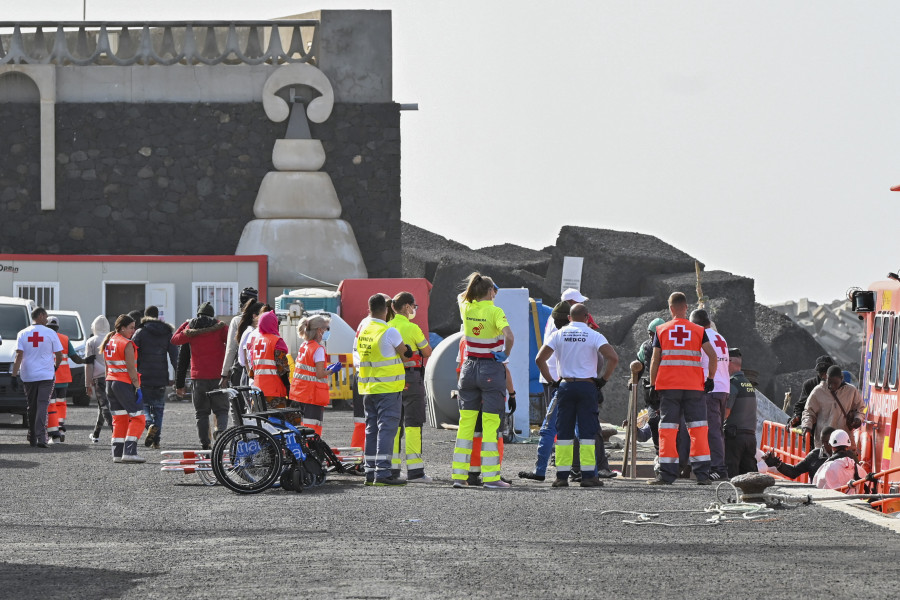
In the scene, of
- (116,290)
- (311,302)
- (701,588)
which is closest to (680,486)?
(701,588)

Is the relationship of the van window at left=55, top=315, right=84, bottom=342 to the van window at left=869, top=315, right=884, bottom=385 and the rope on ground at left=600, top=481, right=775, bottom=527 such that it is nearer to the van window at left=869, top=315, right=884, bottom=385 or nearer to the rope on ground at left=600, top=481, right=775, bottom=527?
the van window at left=869, top=315, right=884, bottom=385

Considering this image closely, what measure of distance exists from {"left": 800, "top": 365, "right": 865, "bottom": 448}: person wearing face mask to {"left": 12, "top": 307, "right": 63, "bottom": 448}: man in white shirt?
340 inches

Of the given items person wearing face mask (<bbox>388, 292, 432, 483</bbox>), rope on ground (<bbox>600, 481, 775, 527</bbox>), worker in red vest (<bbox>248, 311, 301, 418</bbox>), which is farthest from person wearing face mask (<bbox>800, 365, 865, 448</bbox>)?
Result: worker in red vest (<bbox>248, 311, 301, 418</bbox>)

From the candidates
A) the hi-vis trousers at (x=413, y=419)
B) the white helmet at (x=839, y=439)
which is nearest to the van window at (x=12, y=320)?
the hi-vis trousers at (x=413, y=419)

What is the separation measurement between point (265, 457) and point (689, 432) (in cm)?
376

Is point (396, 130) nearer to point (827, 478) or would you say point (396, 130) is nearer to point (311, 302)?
point (311, 302)

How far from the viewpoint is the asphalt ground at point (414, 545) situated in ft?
26.0

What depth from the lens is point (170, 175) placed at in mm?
36312

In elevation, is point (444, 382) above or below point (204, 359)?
below

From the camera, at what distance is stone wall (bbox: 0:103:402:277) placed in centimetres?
3606

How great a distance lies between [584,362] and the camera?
13.6 m

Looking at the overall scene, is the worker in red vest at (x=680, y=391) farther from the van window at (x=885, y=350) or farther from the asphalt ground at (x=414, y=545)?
the van window at (x=885, y=350)

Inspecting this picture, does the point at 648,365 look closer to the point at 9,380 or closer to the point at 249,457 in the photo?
the point at 249,457

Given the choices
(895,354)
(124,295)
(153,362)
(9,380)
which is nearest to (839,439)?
(895,354)
